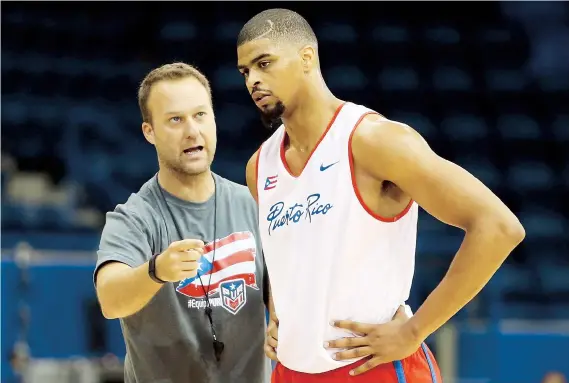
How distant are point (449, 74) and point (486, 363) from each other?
234 inches

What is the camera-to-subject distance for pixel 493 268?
252 cm

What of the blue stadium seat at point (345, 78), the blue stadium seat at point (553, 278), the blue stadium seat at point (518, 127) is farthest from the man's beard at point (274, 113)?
the blue stadium seat at point (518, 127)

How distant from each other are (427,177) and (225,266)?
115 cm

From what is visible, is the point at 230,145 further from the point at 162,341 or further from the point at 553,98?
the point at 162,341

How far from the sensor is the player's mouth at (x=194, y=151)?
336cm

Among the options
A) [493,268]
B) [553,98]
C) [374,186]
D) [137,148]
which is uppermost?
[553,98]

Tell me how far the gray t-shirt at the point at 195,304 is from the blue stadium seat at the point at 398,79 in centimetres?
852

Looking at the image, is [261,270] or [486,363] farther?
[486,363]

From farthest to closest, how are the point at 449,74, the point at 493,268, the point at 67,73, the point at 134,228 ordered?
1. the point at 449,74
2. the point at 67,73
3. the point at 134,228
4. the point at 493,268

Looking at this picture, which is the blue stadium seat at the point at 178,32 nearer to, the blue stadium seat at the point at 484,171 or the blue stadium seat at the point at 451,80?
the blue stadium seat at the point at 451,80

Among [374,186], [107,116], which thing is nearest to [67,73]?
[107,116]

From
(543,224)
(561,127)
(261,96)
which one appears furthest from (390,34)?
(261,96)

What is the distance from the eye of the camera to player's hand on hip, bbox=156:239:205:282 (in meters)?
2.73

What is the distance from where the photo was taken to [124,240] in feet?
10.6
